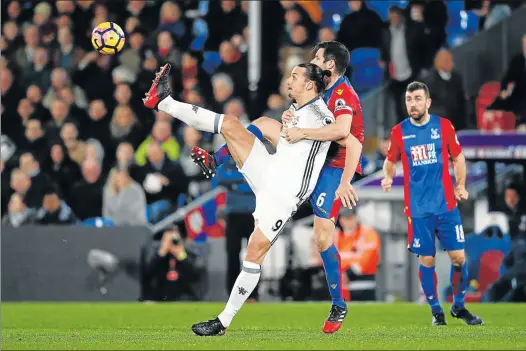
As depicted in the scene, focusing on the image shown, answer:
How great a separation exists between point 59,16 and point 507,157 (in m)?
7.74

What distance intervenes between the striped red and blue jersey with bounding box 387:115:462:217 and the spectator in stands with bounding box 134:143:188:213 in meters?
5.56

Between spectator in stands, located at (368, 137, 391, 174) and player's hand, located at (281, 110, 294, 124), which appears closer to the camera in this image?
player's hand, located at (281, 110, 294, 124)

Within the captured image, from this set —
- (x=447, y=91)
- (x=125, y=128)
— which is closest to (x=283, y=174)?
(x=447, y=91)

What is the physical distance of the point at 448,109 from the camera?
14.7m

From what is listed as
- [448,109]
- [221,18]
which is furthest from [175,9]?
[448,109]

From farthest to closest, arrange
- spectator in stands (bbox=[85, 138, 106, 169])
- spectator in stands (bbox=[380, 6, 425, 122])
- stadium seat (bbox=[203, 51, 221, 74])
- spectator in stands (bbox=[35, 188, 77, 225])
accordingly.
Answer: stadium seat (bbox=[203, 51, 221, 74]), spectator in stands (bbox=[85, 138, 106, 169]), spectator in stands (bbox=[380, 6, 425, 122]), spectator in stands (bbox=[35, 188, 77, 225])

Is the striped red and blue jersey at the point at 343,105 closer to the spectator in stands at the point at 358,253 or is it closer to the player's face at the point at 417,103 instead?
the player's face at the point at 417,103

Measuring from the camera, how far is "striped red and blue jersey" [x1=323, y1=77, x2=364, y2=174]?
8164 mm

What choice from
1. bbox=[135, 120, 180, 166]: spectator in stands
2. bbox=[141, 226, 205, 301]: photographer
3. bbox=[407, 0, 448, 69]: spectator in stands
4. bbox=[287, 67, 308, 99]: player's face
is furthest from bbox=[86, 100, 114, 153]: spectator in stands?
bbox=[287, 67, 308, 99]: player's face

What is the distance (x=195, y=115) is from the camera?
7.74 metres

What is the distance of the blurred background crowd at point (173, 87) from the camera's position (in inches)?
583

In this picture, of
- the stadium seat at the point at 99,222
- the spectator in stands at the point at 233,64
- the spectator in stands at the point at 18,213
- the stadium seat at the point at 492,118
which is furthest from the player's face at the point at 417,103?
the spectator in stands at the point at 18,213

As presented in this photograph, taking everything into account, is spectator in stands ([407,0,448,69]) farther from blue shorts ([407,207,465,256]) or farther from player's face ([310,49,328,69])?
player's face ([310,49,328,69])

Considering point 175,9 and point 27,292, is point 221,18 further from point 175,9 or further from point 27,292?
point 27,292
